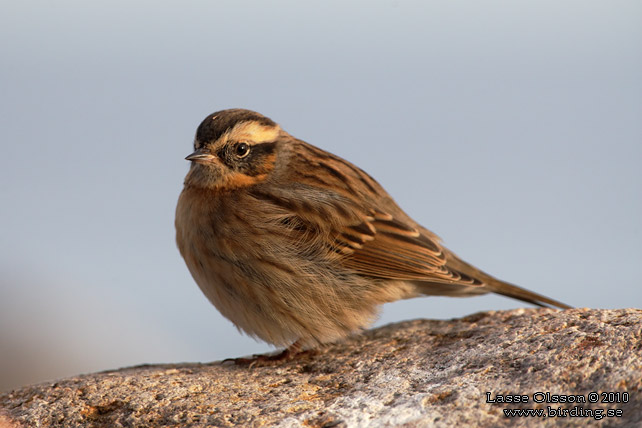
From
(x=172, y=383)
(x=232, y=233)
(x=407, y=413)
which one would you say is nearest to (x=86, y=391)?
(x=172, y=383)

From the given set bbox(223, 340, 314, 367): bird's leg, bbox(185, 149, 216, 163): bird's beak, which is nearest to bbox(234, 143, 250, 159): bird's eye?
bbox(185, 149, 216, 163): bird's beak

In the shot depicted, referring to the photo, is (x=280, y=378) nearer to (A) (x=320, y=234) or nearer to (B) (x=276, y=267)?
(B) (x=276, y=267)

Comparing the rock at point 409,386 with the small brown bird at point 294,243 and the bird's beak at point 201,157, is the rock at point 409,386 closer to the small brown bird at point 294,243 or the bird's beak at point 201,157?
the small brown bird at point 294,243

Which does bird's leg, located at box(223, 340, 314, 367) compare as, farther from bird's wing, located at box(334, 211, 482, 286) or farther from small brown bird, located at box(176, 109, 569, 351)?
bird's wing, located at box(334, 211, 482, 286)

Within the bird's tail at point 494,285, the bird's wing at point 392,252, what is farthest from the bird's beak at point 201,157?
the bird's tail at point 494,285

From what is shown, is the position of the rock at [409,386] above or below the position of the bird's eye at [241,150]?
below

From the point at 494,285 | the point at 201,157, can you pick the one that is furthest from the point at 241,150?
the point at 494,285

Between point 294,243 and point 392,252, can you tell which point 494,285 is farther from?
point 294,243
